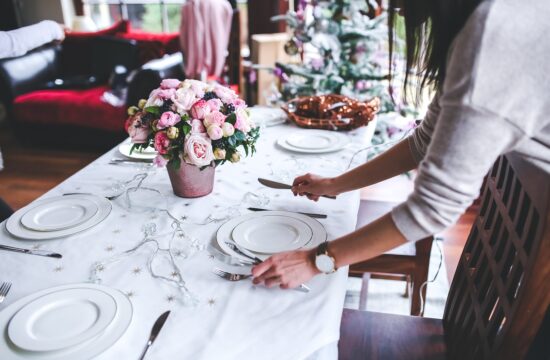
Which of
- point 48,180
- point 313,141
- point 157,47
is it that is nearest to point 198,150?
point 313,141

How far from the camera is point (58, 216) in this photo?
39.6 inches

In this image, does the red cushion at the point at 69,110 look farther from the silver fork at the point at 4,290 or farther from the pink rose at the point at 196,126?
the silver fork at the point at 4,290

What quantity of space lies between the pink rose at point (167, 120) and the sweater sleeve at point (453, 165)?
541 millimetres

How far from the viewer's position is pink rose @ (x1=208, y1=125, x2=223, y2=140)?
3.19 feet

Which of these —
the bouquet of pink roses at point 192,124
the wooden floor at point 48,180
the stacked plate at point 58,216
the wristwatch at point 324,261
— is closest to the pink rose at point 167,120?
the bouquet of pink roses at point 192,124

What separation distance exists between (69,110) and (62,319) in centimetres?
330

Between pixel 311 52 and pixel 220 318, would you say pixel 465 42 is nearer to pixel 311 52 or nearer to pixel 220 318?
pixel 220 318

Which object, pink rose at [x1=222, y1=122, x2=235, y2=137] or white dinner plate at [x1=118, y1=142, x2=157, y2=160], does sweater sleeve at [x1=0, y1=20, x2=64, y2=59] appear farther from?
pink rose at [x1=222, y1=122, x2=235, y2=137]

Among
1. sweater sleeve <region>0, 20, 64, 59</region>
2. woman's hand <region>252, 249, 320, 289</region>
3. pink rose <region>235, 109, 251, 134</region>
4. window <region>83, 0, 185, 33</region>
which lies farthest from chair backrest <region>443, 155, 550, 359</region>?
window <region>83, 0, 185, 33</region>

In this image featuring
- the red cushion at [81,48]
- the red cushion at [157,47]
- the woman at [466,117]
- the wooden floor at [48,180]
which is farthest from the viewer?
the red cushion at [81,48]

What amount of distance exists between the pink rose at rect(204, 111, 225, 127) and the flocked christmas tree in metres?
1.67

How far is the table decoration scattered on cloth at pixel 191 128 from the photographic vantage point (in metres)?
0.98

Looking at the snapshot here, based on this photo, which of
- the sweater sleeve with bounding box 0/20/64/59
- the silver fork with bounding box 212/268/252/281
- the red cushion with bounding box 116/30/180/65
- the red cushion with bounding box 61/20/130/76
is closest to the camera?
the silver fork with bounding box 212/268/252/281

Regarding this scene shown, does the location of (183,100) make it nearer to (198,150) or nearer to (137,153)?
(198,150)
